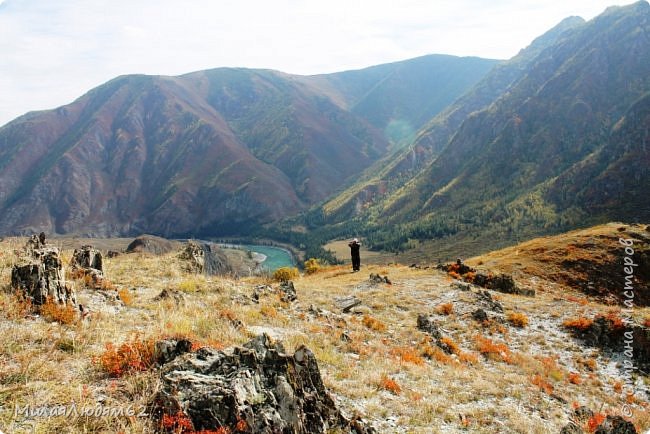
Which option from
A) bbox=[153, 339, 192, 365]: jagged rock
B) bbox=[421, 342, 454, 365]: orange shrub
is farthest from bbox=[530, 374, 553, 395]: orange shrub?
bbox=[153, 339, 192, 365]: jagged rock

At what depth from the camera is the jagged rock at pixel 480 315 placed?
21391mm

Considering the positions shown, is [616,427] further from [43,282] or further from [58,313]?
[43,282]

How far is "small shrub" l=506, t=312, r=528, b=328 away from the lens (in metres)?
21.8

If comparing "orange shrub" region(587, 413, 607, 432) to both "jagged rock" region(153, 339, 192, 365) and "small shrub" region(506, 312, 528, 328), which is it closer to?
"jagged rock" region(153, 339, 192, 365)

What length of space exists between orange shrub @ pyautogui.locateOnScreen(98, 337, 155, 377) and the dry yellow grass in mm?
149

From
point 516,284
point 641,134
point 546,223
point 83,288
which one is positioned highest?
point 641,134

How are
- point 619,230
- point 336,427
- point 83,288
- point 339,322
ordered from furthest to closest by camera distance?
1. point 619,230
2. point 339,322
3. point 83,288
4. point 336,427

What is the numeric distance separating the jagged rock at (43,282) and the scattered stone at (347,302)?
13.4m

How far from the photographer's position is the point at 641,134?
181m

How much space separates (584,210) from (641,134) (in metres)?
51.1

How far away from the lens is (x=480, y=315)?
70.8 feet

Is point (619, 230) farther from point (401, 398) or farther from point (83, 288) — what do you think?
point (83, 288)

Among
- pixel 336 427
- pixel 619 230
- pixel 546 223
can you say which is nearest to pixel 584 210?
pixel 546 223

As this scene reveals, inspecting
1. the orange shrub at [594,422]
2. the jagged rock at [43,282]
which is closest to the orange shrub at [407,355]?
the orange shrub at [594,422]
